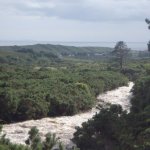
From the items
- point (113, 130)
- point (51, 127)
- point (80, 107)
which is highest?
point (113, 130)

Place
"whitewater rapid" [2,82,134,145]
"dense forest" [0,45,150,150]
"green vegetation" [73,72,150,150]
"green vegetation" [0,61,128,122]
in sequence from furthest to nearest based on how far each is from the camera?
"green vegetation" [0,61,128,122], "whitewater rapid" [2,82,134,145], "green vegetation" [73,72,150,150], "dense forest" [0,45,150,150]

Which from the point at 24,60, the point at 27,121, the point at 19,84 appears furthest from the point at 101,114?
the point at 24,60

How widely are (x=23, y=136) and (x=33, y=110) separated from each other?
1065 centimetres

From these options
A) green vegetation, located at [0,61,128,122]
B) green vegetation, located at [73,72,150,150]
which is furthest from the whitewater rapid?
green vegetation, located at [73,72,150,150]

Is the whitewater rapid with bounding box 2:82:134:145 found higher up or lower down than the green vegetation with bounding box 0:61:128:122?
lower down

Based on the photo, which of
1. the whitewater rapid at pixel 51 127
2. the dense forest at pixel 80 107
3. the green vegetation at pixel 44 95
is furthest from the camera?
the green vegetation at pixel 44 95

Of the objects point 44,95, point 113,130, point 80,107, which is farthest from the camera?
point 80,107

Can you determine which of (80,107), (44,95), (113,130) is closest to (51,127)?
(44,95)

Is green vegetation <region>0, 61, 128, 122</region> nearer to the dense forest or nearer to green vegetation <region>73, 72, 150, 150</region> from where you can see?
the dense forest

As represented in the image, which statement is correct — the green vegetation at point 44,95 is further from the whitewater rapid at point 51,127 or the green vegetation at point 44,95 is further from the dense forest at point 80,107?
the whitewater rapid at point 51,127

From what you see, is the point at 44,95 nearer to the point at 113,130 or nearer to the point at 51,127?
the point at 51,127

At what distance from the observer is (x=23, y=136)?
45.8 metres

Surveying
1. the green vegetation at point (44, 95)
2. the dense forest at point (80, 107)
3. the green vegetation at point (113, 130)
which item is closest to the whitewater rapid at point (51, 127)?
the green vegetation at point (44, 95)

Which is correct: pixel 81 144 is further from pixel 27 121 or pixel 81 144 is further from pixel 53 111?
pixel 53 111
